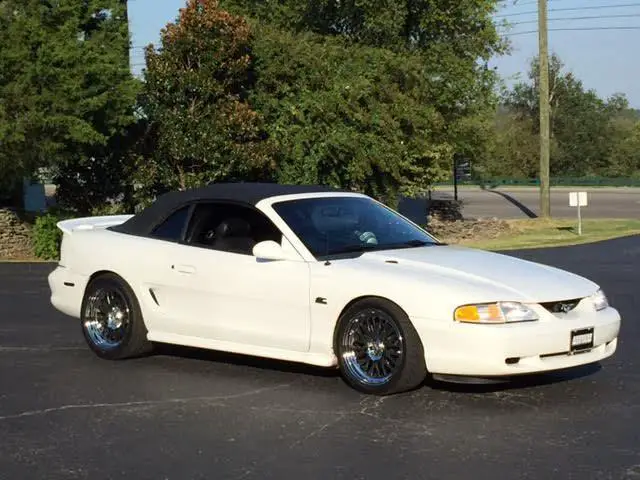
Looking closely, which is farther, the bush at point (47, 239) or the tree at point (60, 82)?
the bush at point (47, 239)

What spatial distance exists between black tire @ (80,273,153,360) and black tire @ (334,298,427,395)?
6.89 ft

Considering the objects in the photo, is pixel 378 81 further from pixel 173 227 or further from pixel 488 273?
pixel 488 273

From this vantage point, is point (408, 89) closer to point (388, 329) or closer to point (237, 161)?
Result: point (237, 161)

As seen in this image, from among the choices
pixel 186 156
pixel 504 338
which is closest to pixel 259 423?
pixel 504 338

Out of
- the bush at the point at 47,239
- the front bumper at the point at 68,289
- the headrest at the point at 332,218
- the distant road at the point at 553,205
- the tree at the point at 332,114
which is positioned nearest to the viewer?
the headrest at the point at 332,218

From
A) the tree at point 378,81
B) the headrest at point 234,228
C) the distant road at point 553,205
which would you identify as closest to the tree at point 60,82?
the tree at point 378,81

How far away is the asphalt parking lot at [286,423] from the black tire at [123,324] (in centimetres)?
13

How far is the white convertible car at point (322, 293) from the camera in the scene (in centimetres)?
677

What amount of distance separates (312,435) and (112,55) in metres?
16.3

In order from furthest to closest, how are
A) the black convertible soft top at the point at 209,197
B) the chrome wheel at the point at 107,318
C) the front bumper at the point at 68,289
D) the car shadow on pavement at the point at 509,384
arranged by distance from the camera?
the front bumper at the point at 68,289
the chrome wheel at the point at 107,318
the black convertible soft top at the point at 209,197
the car shadow on pavement at the point at 509,384

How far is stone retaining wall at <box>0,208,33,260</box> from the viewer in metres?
22.2

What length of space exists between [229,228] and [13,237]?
51.1ft

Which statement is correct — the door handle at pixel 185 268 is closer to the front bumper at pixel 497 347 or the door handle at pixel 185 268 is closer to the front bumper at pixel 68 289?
the front bumper at pixel 68 289

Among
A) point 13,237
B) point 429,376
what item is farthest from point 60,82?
point 429,376
